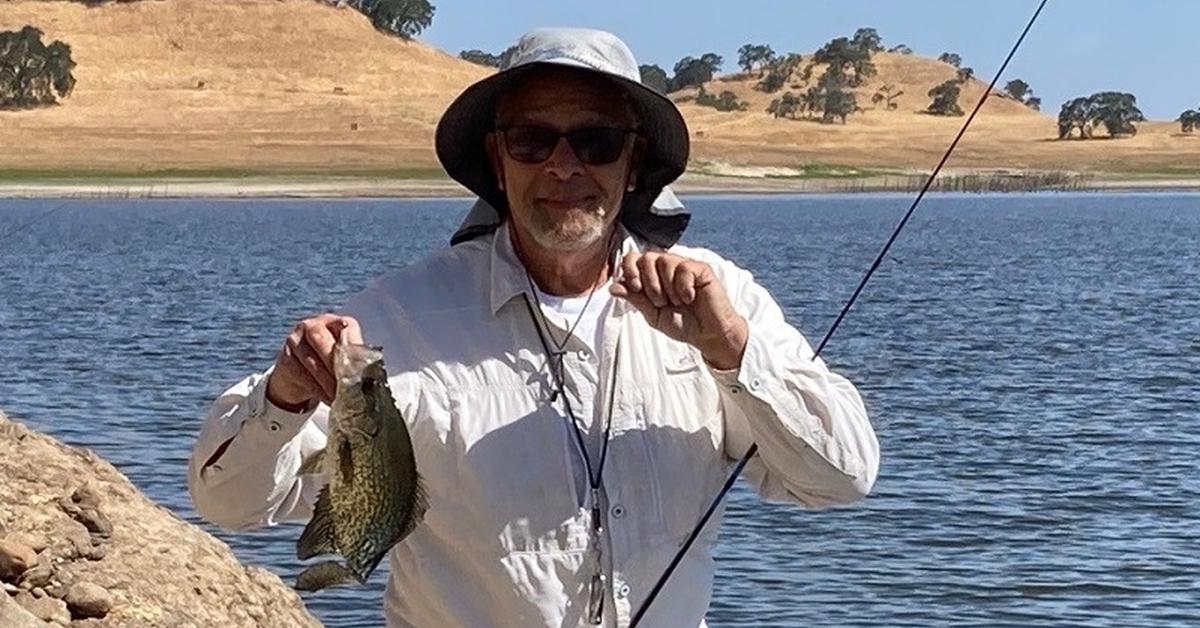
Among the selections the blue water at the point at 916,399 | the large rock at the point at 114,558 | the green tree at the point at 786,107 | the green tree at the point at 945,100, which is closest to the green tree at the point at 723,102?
the green tree at the point at 786,107

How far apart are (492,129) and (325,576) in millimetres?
968

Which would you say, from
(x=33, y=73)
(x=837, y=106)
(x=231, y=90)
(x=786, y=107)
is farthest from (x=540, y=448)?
(x=786, y=107)

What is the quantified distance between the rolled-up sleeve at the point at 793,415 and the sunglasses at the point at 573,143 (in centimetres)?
31

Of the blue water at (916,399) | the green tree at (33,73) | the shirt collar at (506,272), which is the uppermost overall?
the shirt collar at (506,272)

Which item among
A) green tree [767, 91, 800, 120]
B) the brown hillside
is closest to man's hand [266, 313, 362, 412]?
the brown hillside

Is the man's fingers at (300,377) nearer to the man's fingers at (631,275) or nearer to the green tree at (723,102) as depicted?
the man's fingers at (631,275)

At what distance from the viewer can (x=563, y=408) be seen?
12.6 feet

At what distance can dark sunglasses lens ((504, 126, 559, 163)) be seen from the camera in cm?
380

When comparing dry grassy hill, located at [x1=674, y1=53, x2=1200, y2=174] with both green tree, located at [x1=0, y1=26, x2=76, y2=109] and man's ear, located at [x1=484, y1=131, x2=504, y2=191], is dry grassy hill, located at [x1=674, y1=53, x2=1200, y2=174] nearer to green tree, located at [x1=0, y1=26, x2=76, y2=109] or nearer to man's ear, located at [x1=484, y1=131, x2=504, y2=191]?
green tree, located at [x1=0, y1=26, x2=76, y2=109]

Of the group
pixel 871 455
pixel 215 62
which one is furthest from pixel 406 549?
pixel 215 62

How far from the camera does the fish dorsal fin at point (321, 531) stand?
3.52 meters

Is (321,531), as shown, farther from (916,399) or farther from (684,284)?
(916,399)

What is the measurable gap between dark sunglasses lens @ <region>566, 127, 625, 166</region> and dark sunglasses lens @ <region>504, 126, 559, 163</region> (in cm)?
4

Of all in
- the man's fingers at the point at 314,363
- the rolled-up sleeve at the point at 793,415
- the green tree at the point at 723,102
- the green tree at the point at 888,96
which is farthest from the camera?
the green tree at the point at 888,96
